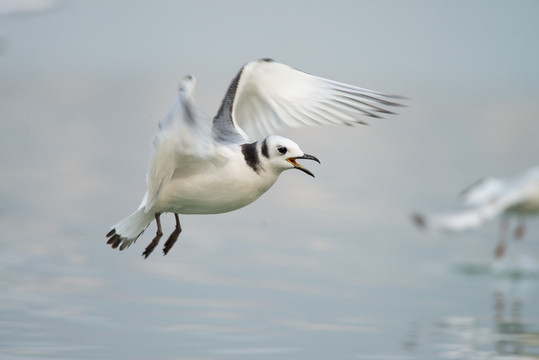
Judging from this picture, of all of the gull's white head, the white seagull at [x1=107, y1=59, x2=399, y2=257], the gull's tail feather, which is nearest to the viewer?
the white seagull at [x1=107, y1=59, x2=399, y2=257]

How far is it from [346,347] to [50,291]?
2.66m

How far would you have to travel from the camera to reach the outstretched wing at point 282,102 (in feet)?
23.7

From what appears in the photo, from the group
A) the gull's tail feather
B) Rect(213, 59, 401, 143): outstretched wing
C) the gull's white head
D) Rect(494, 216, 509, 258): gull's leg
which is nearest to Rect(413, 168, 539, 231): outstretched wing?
Rect(494, 216, 509, 258): gull's leg

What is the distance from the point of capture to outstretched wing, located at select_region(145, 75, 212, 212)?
5801 millimetres

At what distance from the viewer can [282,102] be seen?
307 inches

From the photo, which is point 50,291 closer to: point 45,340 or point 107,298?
point 107,298

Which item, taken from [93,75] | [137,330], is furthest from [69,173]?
[93,75]

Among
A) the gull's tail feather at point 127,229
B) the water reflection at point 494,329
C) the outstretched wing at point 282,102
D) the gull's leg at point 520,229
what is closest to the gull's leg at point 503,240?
the gull's leg at point 520,229

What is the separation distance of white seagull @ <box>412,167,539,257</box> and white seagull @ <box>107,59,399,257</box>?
11.9 feet

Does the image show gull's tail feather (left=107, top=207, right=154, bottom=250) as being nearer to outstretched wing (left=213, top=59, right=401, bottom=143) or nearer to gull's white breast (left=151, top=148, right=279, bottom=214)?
gull's white breast (left=151, top=148, right=279, bottom=214)

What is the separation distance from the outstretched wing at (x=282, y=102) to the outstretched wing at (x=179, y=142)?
0.61 meters

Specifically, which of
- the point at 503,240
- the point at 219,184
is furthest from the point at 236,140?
the point at 503,240

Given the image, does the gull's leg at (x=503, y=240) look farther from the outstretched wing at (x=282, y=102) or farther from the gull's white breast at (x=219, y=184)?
the gull's white breast at (x=219, y=184)

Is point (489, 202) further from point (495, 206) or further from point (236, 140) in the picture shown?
point (236, 140)
